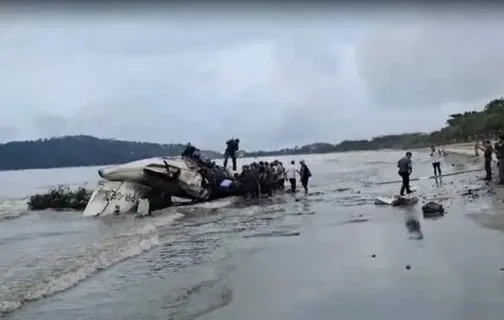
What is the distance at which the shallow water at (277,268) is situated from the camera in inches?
324

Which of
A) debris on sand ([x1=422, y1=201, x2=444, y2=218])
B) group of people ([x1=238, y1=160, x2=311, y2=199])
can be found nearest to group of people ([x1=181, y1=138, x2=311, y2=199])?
group of people ([x1=238, y1=160, x2=311, y2=199])

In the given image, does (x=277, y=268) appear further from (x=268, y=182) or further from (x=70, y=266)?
(x=268, y=182)

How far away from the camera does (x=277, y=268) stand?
11125mm

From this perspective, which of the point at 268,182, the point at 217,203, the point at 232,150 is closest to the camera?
the point at 217,203

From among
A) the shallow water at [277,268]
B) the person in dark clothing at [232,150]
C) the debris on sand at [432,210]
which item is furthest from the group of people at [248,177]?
the debris on sand at [432,210]

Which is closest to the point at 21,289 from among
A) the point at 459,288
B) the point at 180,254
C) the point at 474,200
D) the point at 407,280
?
the point at 180,254

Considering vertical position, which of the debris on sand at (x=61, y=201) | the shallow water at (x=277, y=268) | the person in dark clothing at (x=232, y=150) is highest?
the person in dark clothing at (x=232, y=150)

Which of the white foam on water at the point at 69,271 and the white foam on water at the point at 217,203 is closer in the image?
the white foam on water at the point at 69,271

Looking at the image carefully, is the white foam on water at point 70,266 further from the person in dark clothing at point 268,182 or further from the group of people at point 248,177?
the person in dark clothing at point 268,182

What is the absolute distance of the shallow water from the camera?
27.0 feet

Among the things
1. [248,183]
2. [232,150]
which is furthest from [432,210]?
[232,150]

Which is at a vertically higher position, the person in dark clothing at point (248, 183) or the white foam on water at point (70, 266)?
the person in dark clothing at point (248, 183)

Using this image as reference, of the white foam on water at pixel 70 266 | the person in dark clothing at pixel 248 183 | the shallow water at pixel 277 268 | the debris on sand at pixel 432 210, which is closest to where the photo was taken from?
the shallow water at pixel 277 268

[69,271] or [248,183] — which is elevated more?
[248,183]
